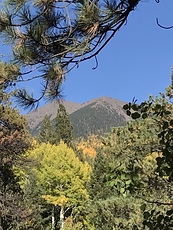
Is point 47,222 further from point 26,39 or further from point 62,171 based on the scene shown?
point 26,39

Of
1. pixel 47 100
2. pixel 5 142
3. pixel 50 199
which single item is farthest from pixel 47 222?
pixel 47 100

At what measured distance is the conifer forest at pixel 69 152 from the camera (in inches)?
77.4

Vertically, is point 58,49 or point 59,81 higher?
point 58,49

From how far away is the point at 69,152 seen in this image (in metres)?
22.6

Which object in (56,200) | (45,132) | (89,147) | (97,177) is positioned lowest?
(56,200)

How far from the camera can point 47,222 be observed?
83.1 feet

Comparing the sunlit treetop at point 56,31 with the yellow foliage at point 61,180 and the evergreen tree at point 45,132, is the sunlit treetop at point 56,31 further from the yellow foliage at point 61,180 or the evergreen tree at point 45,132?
the evergreen tree at point 45,132

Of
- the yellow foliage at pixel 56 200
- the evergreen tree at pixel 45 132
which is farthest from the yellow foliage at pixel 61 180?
the evergreen tree at pixel 45 132

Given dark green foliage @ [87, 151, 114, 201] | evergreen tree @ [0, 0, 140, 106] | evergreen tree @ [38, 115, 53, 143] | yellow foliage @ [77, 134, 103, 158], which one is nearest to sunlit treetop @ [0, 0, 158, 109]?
evergreen tree @ [0, 0, 140, 106]

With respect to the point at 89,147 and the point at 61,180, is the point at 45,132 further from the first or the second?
the point at 89,147

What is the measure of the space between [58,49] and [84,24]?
0.29m

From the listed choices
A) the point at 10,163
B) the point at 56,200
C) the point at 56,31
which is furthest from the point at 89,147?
the point at 56,31

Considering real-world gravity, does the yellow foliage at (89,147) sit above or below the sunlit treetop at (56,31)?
above

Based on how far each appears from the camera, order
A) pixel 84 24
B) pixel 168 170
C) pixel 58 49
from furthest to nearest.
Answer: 1. pixel 58 49
2. pixel 84 24
3. pixel 168 170
